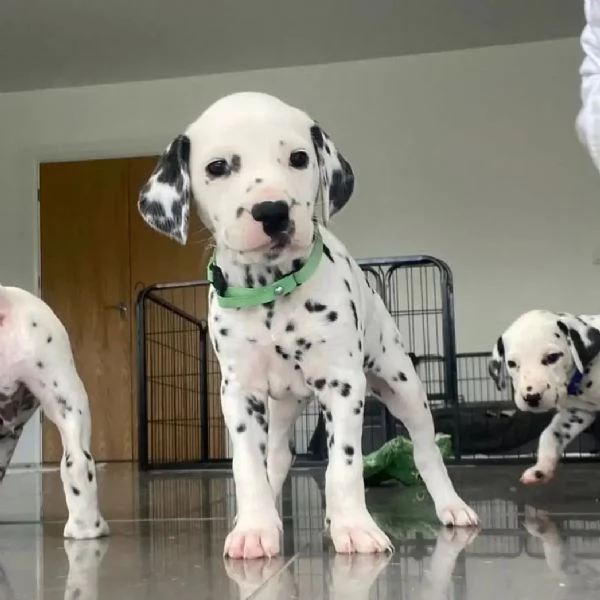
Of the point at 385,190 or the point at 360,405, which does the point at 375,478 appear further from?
the point at 385,190

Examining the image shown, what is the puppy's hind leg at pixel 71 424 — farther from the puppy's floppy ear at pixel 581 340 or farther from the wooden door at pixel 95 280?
the wooden door at pixel 95 280

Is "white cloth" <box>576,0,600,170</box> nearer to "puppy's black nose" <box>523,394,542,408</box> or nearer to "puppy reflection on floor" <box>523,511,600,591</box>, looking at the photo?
"puppy reflection on floor" <box>523,511,600,591</box>

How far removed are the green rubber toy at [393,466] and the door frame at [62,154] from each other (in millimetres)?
4370

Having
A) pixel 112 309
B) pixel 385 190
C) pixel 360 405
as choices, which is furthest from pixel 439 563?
pixel 112 309

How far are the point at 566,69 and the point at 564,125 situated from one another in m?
0.42

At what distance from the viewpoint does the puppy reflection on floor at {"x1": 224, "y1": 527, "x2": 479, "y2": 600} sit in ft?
4.16

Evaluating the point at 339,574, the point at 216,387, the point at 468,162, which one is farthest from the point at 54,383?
the point at 468,162

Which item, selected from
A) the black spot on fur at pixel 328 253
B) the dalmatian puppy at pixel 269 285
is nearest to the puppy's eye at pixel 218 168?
the dalmatian puppy at pixel 269 285

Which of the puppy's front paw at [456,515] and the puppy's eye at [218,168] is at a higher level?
the puppy's eye at [218,168]

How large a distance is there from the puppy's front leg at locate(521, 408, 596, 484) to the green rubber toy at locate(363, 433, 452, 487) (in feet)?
1.14

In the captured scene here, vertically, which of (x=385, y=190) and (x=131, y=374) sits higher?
(x=385, y=190)

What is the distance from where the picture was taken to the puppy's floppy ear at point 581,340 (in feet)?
9.90

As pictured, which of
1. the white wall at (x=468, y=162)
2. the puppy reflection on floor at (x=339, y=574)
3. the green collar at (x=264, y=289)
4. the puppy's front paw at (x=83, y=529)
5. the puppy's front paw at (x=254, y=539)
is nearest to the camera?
the puppy reflection on floor at (x=339, y=574)

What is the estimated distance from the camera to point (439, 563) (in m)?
1.49
